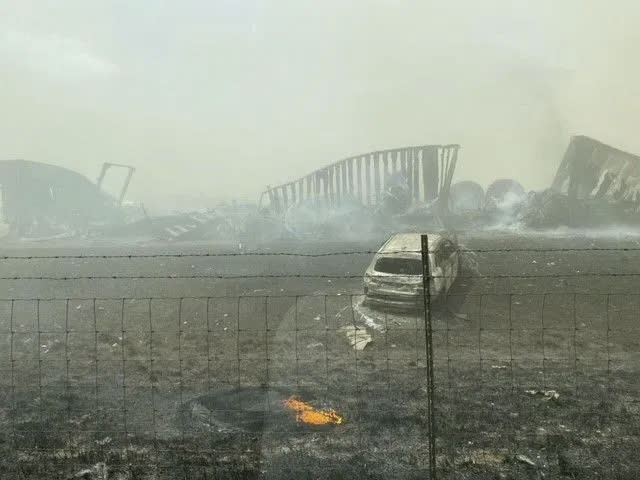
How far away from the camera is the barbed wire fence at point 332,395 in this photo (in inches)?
153

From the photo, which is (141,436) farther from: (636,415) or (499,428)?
(636,415)

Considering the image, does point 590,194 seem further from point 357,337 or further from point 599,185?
point 357,337

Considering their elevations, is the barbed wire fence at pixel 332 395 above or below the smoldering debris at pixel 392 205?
below

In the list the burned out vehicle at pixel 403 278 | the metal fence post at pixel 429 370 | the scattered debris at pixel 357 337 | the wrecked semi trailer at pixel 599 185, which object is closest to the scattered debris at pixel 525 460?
the metal fence post at pixel 429 370

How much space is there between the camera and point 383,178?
2134 centimetres

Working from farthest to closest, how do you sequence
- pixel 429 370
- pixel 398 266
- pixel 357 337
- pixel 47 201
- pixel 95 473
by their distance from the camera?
pixel 47 201 < pixel 398 266 < pixel 357 337 < pixel 95 473 < pixel 429 370

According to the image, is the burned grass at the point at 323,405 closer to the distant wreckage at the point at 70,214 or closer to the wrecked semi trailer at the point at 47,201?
the distant wreckage at the point at 70,214

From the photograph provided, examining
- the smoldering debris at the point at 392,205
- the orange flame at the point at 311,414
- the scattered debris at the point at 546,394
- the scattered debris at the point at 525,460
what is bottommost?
the scattered debris at the point at 525,460

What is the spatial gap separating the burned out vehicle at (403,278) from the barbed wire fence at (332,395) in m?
0.28

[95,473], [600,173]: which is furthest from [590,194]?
[95,473]

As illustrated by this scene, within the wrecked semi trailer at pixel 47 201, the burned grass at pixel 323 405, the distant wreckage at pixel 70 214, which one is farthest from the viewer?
the wrecked semi trailer at pixel 47 201

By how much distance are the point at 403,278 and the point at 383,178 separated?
14.1 meters

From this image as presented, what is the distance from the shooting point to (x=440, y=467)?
12.3 feet

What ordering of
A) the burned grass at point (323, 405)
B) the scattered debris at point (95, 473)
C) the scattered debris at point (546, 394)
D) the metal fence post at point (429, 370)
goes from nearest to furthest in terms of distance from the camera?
the metal fence post at point (429, 370) → the scattered debris at point (95, 473) → the burned grass at point (323, 405) → the scattered debris at point (546, 394)
